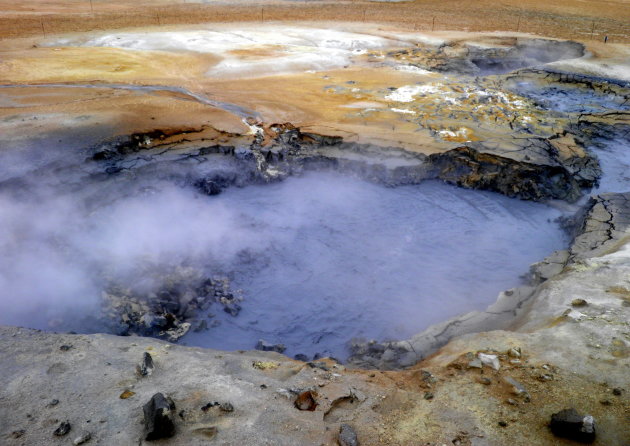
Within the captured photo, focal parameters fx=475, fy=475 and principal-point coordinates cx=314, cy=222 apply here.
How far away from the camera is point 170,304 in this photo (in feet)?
18.6

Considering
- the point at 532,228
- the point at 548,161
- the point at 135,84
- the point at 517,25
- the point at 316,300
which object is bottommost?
the point at 316,300

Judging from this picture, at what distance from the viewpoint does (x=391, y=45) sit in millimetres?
16109

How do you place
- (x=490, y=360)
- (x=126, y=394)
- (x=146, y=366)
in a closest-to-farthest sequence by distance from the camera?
(x=126, y=394) → (x=146, y=366) → (x=490, y=360)

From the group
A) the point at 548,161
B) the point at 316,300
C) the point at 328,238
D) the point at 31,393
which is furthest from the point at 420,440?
the point at 548,161

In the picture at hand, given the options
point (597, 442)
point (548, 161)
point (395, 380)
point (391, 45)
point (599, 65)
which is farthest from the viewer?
point (391, 45)

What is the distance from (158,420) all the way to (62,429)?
66cm

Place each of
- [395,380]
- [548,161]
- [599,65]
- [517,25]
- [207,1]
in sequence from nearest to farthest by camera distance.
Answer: [395,380] → [548,161] → [599,65] → [517,25] → [207,1]

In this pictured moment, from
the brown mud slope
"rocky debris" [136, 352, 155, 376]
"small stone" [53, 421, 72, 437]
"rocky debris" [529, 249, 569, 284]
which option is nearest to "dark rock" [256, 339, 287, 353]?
"rocky debris" [136, 352, 155, 376]

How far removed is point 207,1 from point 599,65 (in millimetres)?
19929

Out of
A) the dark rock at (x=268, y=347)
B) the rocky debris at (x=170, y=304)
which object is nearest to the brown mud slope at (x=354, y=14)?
the rocky debris at (x=170, y=304)

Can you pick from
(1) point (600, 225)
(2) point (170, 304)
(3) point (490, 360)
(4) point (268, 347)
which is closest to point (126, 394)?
(4) point (268, 347)

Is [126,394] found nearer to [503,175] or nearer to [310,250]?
[310,250]

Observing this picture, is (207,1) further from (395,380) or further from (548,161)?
(395,380)

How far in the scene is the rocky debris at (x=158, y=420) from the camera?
117 inches
